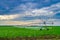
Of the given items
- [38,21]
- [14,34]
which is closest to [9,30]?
[14,34]

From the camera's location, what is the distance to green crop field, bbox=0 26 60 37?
4500 millimetres

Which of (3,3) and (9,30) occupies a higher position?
(3,3)

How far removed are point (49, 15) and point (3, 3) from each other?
0.70m

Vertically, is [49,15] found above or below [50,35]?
above

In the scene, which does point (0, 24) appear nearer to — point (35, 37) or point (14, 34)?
point (14, 34)

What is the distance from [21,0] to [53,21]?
559mm

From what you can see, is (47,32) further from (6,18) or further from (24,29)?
(6,18)

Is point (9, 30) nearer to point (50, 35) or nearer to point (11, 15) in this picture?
point (11, 15)

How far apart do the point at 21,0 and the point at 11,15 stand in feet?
0.87

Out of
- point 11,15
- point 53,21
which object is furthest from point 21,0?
Answer: point 53,21

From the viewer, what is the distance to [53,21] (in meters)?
4.53

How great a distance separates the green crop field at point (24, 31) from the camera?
4.50m

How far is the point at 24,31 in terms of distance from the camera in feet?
14.9

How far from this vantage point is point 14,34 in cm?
450
